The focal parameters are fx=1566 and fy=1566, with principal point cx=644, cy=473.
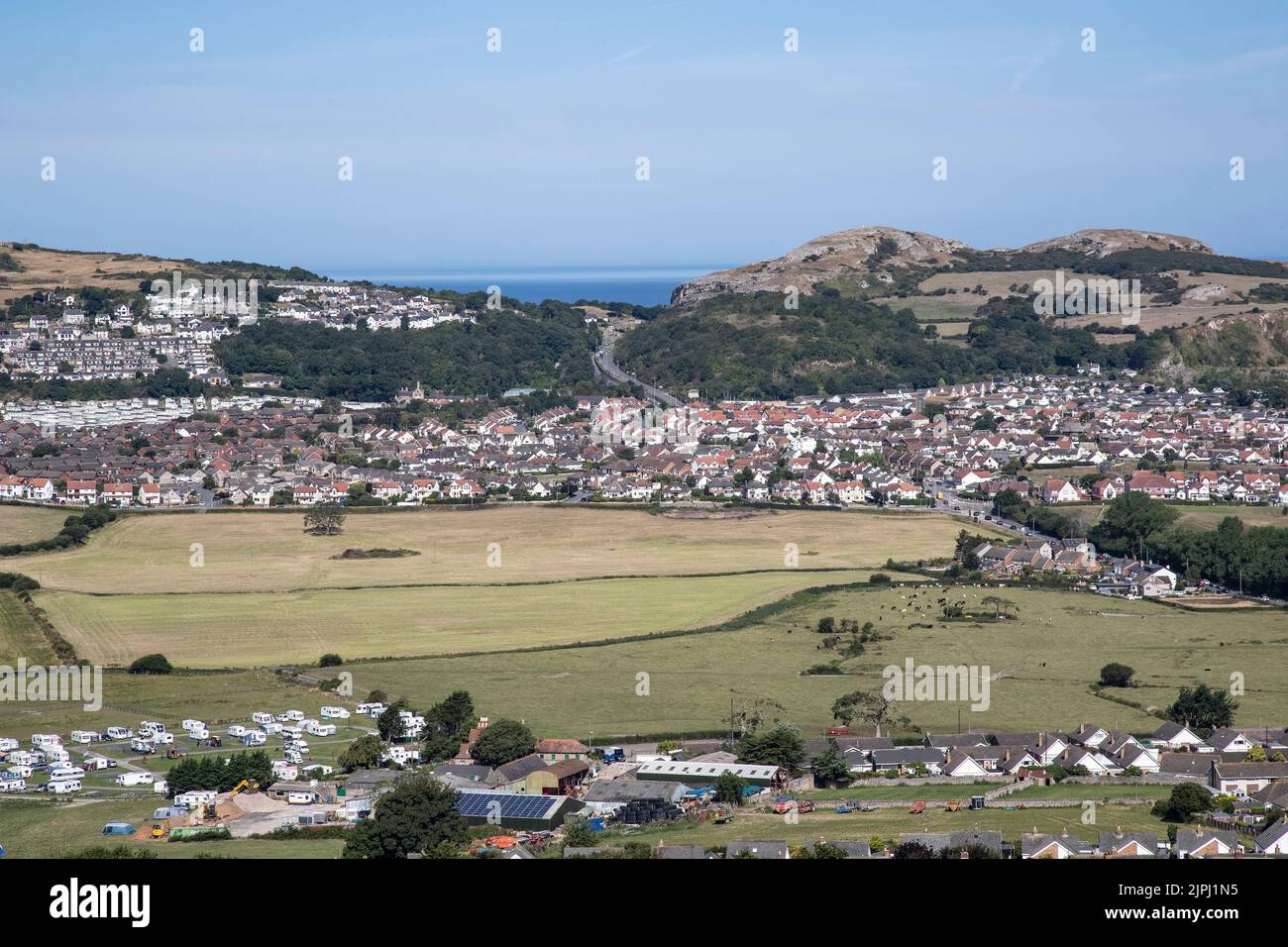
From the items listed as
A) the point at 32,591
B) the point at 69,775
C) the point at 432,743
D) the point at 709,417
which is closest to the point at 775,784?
the point at 432,743

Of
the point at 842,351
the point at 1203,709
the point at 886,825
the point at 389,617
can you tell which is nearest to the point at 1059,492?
the point at 389,617

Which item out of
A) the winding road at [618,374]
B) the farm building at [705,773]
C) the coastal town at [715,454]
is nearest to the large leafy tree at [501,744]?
the farm building at [705,773]

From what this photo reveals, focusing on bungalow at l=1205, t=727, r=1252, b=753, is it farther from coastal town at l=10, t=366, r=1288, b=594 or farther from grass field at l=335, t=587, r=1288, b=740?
coastal town at l=10, t=366, r=1288, b=594

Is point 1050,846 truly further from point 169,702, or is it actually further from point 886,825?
point 169,702

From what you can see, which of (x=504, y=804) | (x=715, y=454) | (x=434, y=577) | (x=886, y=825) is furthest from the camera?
(x=715, y=454)

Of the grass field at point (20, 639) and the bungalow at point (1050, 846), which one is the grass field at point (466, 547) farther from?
the bungalow at point (1050, 846)

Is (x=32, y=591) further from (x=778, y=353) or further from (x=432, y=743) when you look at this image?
(x=778, y=353)
